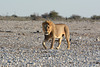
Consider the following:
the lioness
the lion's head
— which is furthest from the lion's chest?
the lion's head

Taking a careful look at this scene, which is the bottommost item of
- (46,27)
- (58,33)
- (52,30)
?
(58,33)

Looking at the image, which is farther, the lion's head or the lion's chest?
the lion's chest

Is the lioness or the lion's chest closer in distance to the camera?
the lioness

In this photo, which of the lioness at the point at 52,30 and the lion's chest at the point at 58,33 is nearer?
the lioness at the point at 52,30

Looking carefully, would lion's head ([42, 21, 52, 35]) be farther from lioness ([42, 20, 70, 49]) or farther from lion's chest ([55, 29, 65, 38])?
lion's chest ([55, 29, 65, 38])

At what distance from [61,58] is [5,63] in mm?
2103

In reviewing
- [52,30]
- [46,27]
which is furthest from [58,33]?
[46,27]

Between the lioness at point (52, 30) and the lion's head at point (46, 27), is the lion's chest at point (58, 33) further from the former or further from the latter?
the lion's head at point (46, 27)

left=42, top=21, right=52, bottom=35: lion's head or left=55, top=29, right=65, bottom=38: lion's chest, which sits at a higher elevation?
left=42, top=21, right=52, bottom=35: lion's head

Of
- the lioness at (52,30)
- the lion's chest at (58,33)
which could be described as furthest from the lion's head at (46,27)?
the lion's chest at (58,33)

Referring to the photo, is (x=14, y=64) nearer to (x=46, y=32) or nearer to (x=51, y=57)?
(x=51, y=57)

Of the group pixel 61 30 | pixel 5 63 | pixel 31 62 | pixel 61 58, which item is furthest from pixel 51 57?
pixel 61 30

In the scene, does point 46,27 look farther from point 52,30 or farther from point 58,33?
point 58,33

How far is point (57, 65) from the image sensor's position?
926cm
